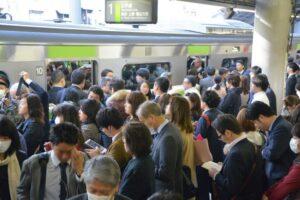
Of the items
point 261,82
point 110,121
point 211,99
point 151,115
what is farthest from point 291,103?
point 110,121

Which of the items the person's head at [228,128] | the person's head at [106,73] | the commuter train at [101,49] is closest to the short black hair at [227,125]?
the person's head at [228,128]

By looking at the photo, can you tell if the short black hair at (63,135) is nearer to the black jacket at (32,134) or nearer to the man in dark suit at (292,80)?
the black jacket at (32,134)

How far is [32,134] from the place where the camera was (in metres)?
3.62

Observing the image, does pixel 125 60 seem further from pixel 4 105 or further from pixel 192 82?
pixel 4 105

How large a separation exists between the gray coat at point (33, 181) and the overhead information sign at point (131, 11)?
4333 mm

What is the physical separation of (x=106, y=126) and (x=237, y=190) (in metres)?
1.14

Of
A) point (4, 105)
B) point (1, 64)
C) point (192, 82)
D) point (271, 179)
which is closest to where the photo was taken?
point (271, 179)

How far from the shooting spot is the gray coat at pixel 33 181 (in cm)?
247

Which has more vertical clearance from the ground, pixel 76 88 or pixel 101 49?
pixel 101 49

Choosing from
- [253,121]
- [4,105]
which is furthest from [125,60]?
[253,121]

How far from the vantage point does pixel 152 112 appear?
128 inches

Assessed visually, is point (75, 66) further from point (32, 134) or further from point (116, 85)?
point (32, 134)

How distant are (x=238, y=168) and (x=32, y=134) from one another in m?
1.80

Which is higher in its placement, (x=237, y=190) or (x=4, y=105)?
(x=4, y=105)
